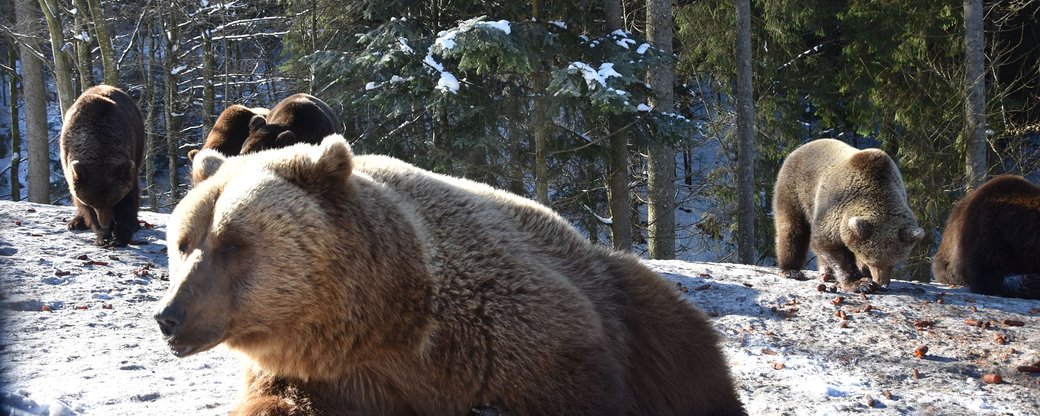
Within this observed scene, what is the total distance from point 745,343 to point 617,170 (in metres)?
8.20

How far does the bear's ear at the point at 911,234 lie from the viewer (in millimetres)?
8172

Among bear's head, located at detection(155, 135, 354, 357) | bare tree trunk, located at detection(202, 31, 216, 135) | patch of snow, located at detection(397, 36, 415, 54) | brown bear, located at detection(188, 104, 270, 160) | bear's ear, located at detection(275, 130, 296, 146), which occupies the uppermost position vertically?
bare tree trunk, located at detection(202, 31, 216, 135)

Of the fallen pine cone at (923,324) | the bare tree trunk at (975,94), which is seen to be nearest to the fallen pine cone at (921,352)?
the fallen pine cone at (923,324)

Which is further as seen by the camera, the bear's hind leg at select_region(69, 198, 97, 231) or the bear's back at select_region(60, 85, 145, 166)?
the bear's hind leg at select_region(69, 198, 97, 231)

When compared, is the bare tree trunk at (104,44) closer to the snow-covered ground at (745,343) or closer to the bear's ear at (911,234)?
the snow-covered ground at (745,343)

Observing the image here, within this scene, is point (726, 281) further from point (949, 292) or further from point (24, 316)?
point (24, 316)

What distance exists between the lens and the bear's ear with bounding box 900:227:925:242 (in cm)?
817

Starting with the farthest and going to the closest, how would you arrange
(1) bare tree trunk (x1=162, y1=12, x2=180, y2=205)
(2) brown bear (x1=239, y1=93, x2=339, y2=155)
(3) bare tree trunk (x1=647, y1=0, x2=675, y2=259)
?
(1) bare tree trunk (x1=162, y1=12, x2=180, y2=205) < (3) bare tree trunk (x1=647, y1=0, x2=675, y2=259) < (2) brown bear (x1=239, y1=93, x2=339, y2=155)

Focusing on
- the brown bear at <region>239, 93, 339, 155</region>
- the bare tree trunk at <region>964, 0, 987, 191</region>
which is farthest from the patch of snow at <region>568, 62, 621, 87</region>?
the bare tree trunk at <region>964, 0, 987, 191</region>

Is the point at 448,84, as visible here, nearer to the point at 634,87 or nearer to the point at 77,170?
the point at 634,87

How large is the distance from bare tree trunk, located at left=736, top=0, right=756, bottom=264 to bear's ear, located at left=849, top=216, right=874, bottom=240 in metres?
6.14

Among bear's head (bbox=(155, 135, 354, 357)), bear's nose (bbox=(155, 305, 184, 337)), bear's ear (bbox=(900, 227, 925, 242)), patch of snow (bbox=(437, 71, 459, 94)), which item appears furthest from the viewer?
patch of snow (bbox=(437, 71, 459, 94))

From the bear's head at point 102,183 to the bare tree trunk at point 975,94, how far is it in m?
13.0

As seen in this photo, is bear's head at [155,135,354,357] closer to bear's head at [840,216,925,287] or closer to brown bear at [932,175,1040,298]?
bear's head at [840,216,925,287]
